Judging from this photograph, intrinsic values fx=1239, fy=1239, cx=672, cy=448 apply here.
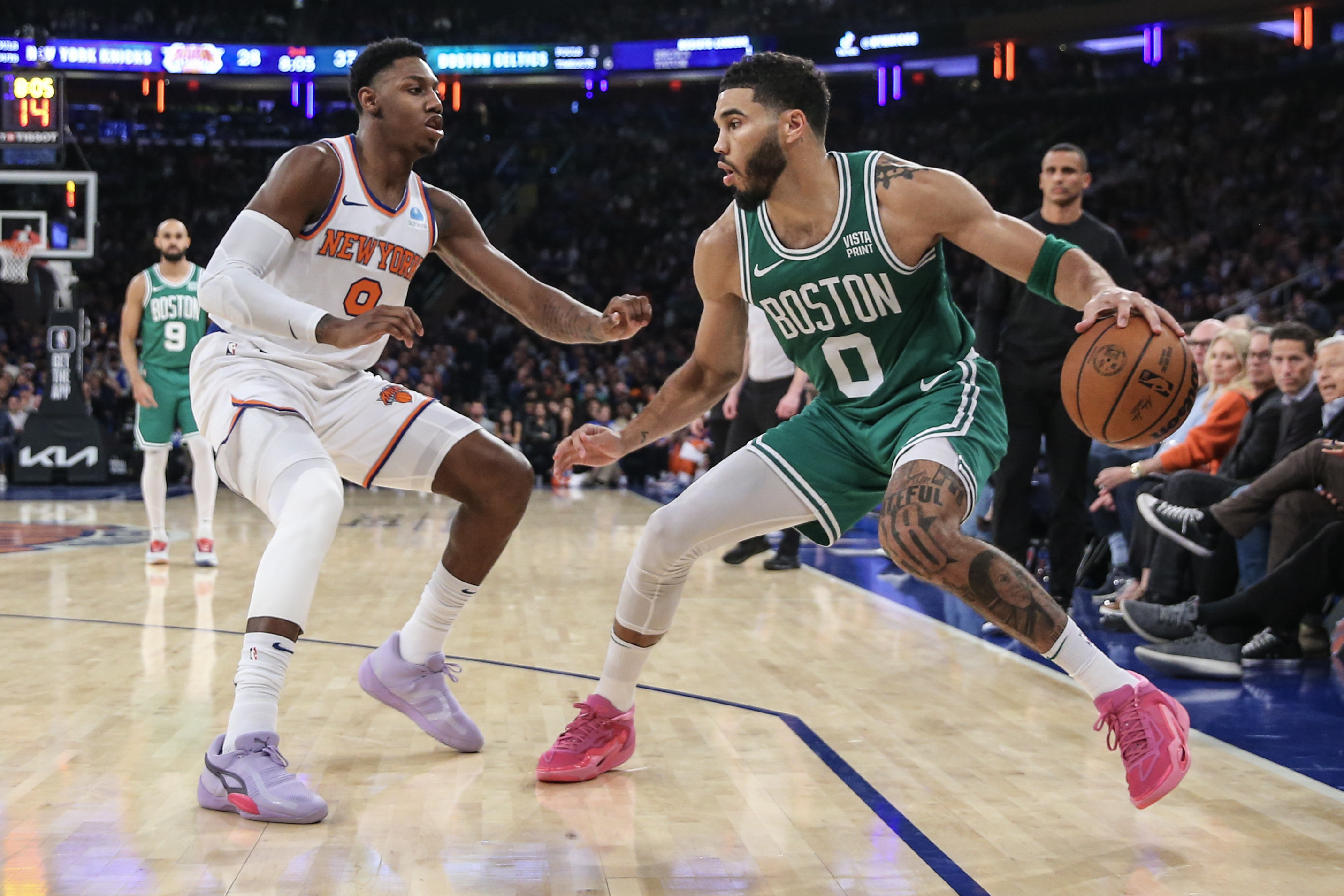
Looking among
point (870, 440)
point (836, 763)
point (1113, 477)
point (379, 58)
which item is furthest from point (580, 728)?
point (1113, 477)

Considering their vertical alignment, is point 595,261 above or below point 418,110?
above

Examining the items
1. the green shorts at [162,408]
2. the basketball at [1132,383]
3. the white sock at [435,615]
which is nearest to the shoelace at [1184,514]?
the basketball at [1132,383]

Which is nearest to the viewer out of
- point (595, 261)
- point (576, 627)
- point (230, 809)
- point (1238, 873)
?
point (1238, 873)

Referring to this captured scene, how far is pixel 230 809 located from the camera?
2822mm

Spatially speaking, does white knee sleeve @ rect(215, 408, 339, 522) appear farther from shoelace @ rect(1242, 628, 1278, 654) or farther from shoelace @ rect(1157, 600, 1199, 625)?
shoelace @ rect(1242, 628, 1278, 654)

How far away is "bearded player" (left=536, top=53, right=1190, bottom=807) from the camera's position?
3.04 meters

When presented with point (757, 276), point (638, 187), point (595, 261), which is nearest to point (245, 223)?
point (757, 276)

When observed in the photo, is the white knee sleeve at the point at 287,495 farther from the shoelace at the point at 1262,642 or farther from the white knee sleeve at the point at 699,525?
the shoelace at the point at 1262,642

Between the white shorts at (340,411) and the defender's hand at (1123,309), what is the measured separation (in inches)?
63.9

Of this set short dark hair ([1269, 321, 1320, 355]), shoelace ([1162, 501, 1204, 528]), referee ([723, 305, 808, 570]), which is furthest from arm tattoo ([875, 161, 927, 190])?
referee ([723, 305, 808, 570])

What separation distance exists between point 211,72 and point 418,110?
26.2 m

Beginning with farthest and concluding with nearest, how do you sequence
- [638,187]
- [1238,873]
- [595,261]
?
1. [638,187]
2. [595,261]
3. [1238,873]

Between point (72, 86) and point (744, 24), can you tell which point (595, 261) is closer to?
point (744, 24)

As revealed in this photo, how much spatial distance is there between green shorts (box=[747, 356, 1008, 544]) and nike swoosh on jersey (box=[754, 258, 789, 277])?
388mm
